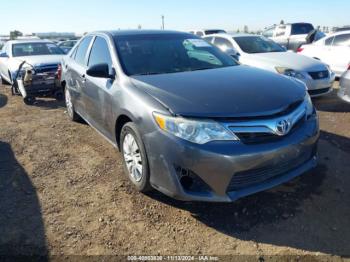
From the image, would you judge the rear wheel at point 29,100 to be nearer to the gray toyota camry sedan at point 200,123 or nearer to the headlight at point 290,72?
the gray toyota camry sedan at point 200,123

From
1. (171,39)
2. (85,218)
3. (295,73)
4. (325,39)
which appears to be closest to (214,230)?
(85,218)

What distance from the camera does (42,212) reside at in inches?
130

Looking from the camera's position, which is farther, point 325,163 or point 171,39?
point 171,39

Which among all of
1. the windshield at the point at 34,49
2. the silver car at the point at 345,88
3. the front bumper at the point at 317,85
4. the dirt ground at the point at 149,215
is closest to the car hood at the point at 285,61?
the front bumper at the point at 317,85

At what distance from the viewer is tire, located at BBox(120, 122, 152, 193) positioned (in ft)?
10.3

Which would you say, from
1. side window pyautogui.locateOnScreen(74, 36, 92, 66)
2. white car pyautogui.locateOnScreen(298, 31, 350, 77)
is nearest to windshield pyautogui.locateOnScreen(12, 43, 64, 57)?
side window pyautogui.locateOnScreen(74, 36, 92, 66)

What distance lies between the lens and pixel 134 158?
11.3 feet

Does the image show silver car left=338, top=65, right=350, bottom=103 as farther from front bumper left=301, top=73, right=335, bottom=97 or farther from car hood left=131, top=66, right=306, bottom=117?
car hood left=131, top=66, right=306, bottom=117

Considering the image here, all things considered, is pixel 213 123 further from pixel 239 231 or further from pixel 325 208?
pixel 325 208

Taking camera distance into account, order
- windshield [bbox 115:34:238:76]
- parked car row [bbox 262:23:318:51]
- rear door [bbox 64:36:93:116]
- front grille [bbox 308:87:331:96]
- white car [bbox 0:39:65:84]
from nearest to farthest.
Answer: windshield [bbox 115:34:238:76], rear door [bbox 64:36:93:116], front grille [bbox 308:87:331:96], white car [bbox 0:39:65:84], parked car row [bbox 262:23:318:51]

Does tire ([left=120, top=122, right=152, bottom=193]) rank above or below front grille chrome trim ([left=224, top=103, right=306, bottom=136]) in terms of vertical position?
below

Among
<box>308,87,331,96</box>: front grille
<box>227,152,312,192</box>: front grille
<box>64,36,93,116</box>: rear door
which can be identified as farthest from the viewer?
<box>308,87,331,96</box>: front grille

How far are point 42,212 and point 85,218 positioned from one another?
0.46 m

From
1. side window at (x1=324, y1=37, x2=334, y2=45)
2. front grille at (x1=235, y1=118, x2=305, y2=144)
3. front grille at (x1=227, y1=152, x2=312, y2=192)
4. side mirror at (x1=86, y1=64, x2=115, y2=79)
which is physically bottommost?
front grille at (x1=227, y1=152, x2=312, y2=192)
